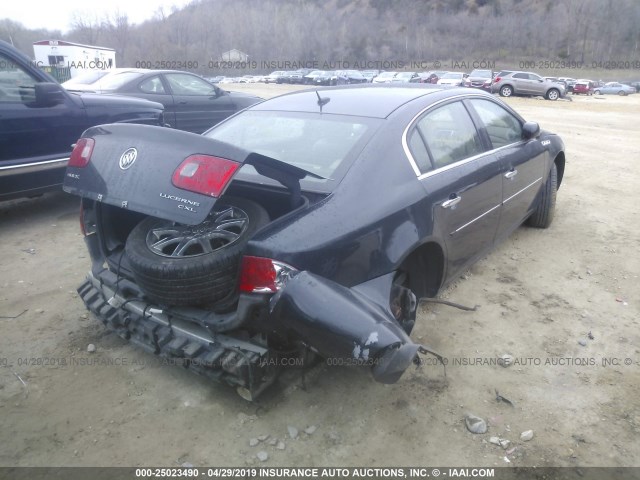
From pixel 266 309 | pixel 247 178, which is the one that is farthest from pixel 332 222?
pixel 247 178

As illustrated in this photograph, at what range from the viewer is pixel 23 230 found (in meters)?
5.28

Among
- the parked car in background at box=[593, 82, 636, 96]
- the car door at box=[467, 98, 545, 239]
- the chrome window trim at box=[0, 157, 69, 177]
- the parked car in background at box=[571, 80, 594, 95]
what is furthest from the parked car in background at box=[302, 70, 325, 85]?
the car door at box=[467, 98, 545, 239]

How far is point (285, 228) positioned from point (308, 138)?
983 millimetres

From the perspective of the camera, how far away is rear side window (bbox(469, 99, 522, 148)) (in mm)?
3912

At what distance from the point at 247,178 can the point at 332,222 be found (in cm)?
71

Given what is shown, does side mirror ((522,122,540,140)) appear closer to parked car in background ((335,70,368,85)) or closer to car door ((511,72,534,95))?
car door ((511,72,534,95))

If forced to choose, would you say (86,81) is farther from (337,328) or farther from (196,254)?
(337,328)

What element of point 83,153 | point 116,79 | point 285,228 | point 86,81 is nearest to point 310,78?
point 86,81

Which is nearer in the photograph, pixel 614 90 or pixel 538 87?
pixel 538 87

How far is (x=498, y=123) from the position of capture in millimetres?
4133

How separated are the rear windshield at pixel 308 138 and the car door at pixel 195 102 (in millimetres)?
5293

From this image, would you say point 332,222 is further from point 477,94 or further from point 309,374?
point 477,94

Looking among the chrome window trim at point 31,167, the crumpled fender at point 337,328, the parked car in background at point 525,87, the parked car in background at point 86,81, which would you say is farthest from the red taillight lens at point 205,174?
the parked car in background at point 525,87

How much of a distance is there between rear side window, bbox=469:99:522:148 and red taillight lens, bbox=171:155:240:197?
242 centimetres
